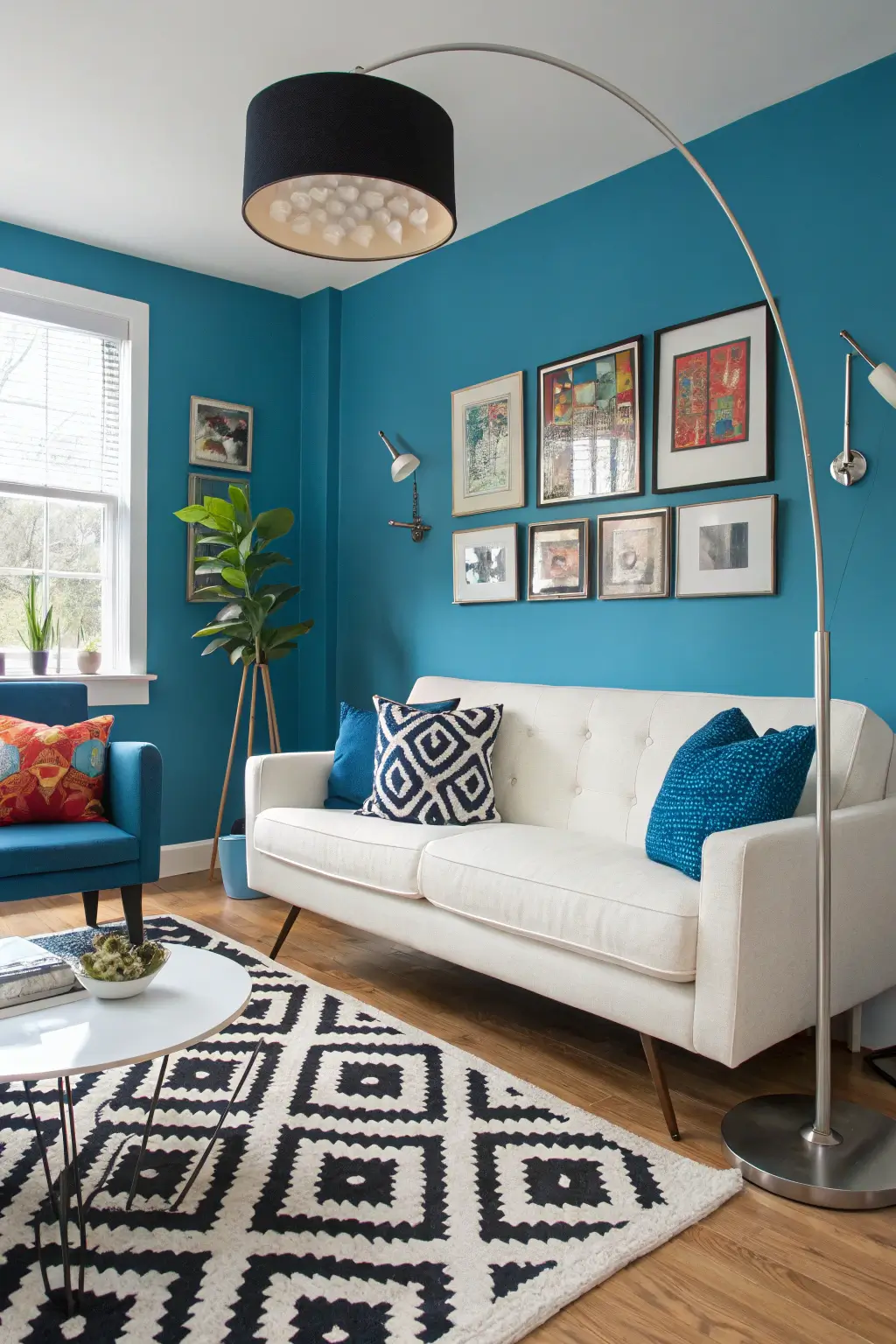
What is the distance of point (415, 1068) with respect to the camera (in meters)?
2.35

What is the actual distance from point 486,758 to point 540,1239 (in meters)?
1.62

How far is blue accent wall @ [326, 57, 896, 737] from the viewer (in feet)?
9.04

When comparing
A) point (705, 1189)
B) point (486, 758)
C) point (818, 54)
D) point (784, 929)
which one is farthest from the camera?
point (486, 758)

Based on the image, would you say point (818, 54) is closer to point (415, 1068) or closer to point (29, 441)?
point (415, 1068)

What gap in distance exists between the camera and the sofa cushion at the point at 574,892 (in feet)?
6.66

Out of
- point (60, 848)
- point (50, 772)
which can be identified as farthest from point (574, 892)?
point (50, 772)

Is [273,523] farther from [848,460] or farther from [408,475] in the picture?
[848,460]

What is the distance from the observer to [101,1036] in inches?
62.3

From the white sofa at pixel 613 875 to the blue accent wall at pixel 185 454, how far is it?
1.22 metres

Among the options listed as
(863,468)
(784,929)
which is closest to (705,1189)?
(784,929)

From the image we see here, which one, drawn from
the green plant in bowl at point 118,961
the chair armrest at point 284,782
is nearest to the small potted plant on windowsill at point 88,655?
the chair armrest at point 284,782

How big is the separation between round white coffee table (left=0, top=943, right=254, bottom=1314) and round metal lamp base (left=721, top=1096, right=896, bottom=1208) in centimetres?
100

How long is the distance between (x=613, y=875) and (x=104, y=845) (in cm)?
164

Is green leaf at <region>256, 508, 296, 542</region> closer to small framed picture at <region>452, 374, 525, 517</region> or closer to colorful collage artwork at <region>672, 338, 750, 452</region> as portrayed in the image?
small framed picture at <region>452, 374, 525, 517</region>
